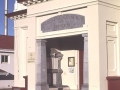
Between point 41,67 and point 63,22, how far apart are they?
103 inches

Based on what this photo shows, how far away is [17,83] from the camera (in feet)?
55.9

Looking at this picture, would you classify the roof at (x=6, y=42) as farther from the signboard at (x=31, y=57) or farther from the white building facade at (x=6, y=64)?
the signboard at (x=31, y=57)

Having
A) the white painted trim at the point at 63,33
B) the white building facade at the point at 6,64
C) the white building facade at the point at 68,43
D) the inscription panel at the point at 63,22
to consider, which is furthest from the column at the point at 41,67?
the white building facade at the point at 6,64

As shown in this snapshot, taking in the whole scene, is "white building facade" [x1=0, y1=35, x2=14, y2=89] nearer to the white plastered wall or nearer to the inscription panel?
the inscription panel

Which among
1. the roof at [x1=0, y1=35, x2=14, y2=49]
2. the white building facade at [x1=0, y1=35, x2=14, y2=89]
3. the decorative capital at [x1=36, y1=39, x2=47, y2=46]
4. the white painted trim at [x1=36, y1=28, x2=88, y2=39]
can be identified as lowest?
the white building facade at [x1=0, y1=35, x2=14, y2=89]

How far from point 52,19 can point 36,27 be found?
1.19 metres

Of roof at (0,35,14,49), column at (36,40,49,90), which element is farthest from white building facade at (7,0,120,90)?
roof at (0,35,14,49)

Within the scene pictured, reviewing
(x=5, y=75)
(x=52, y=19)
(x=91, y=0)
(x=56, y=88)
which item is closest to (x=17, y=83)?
(x=56, y=88)

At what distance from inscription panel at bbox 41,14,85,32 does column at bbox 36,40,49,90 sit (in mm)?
848

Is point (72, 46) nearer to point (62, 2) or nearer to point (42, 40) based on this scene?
point (42, 40)

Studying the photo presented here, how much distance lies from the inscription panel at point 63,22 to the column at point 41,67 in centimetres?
85

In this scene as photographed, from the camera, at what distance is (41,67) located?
1432 cm

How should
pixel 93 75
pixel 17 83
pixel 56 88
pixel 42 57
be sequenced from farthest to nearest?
pixel 17 83
pixel 56 88
pixel 42 57
pixel 93 75

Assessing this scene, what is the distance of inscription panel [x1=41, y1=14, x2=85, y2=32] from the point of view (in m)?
12.6
